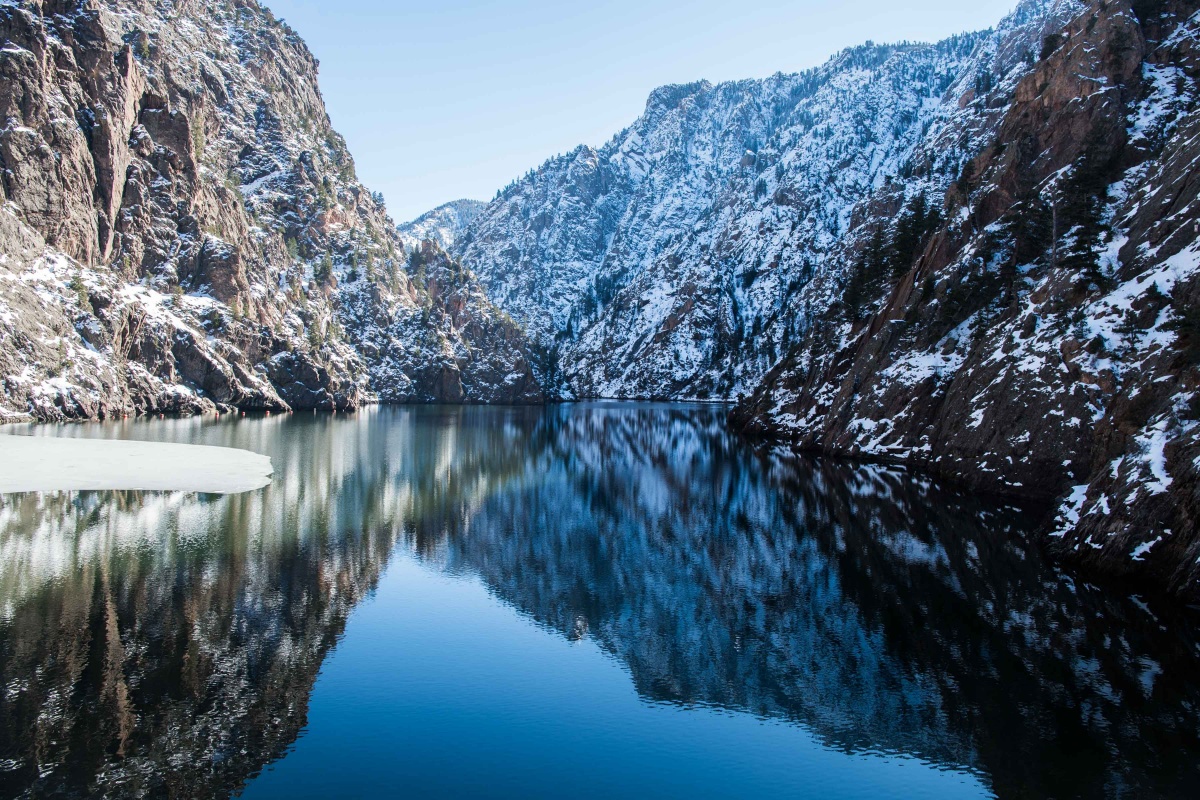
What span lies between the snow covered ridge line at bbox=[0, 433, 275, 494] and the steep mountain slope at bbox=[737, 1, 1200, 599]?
1976 inches

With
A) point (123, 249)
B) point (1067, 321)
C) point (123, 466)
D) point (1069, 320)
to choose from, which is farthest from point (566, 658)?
point (123, 249)

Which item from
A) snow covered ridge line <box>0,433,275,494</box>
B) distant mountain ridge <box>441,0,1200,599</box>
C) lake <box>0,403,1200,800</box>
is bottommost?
lake <box>0,403,1200,800</box>

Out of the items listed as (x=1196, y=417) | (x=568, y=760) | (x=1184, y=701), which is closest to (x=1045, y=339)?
(x=1196, y=417)

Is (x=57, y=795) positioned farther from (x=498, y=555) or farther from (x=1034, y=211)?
(x=1034, y=211)

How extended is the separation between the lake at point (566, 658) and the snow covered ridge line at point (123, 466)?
300 cm

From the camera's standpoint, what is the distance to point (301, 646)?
2475cm

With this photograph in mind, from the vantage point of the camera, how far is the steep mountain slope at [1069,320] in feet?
110

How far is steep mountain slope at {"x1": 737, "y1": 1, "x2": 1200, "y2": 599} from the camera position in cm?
3344

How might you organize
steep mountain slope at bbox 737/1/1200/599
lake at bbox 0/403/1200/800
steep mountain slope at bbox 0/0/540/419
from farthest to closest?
1. steep mountain slope at bbox 0/0/540/419
2. steep mountain slope at bbox 737/1/1200/599
3. lake at bbox 0/403/1200/800

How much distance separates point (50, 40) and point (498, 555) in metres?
140

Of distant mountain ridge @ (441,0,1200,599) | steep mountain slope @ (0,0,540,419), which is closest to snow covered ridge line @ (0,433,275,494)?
steep mountain slope @ (0,0,540,419)

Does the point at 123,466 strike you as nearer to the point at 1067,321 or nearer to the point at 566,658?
the point at 566,658

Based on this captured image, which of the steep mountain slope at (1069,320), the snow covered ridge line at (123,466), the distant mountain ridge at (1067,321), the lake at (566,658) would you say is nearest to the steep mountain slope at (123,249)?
the snow covered ridge line at (123,466)

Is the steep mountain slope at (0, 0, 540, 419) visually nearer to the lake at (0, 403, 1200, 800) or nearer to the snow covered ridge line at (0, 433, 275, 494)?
the snow covered ridge line at (0, 433, 275, 494)
